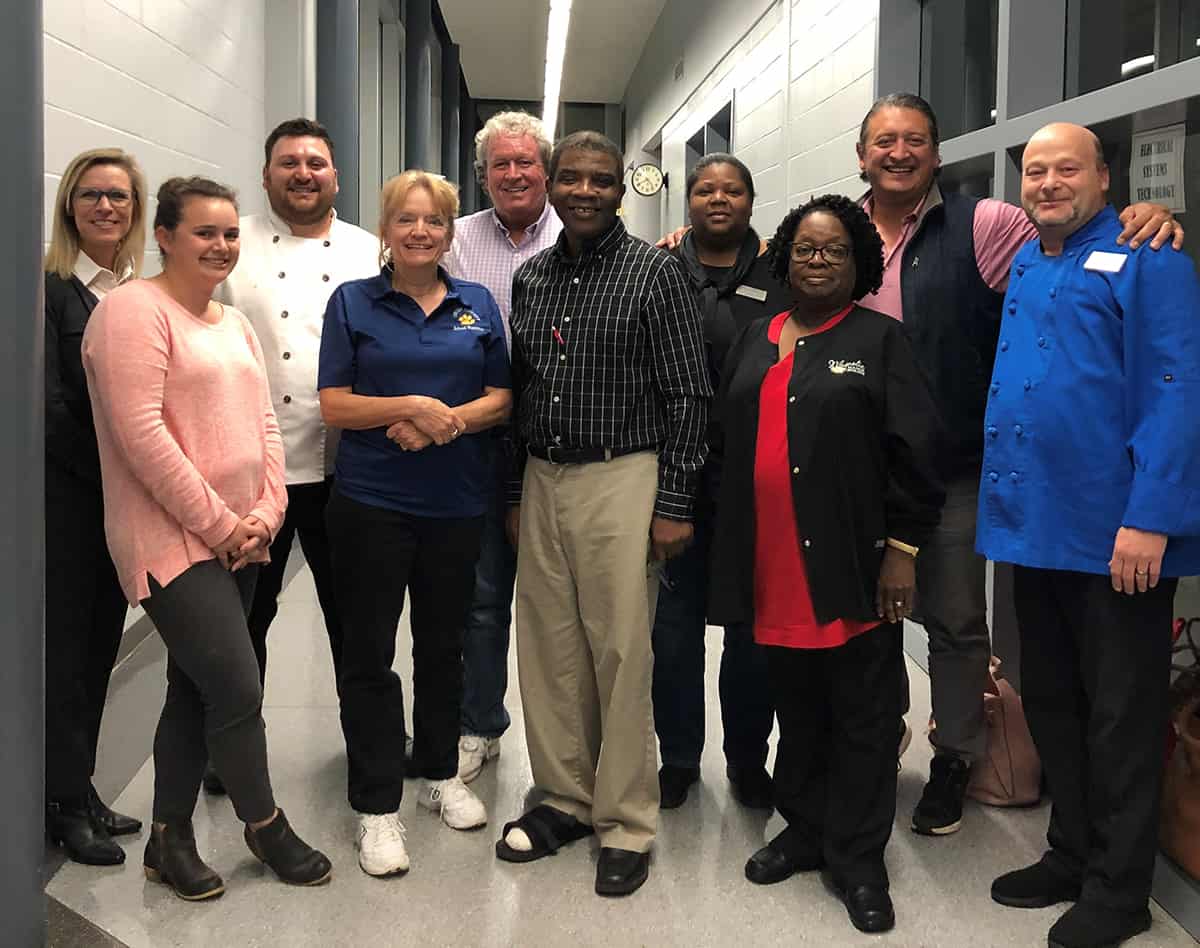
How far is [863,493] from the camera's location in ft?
7.06

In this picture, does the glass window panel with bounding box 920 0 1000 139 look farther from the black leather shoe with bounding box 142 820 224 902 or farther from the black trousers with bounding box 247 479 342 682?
the black leather shoe with bounding box 142 820 224 902

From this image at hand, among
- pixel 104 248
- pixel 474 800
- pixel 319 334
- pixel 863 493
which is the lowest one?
pixel 474 800

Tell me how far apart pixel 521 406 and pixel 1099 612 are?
128cm

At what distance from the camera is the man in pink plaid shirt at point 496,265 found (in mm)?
2857

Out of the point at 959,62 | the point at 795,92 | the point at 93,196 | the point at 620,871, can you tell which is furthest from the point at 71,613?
the point at 795,92

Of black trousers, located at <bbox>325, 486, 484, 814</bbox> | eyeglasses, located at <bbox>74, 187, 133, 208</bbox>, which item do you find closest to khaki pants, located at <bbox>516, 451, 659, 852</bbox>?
black trousers, located at <bbox>325, 486, 484, 814</bbox>

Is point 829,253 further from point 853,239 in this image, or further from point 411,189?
point 411,189

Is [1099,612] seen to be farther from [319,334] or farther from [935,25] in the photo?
[935,25]

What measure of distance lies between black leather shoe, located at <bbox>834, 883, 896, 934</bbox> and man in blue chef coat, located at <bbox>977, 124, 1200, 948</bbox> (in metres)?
0.31

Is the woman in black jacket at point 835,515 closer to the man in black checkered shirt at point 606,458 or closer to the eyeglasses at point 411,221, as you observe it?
the man in black checkered shirt at point 606,458

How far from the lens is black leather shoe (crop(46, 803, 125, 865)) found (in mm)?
2418

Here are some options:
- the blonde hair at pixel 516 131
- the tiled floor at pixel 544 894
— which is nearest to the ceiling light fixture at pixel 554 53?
the blonde hair at pixel 516 131

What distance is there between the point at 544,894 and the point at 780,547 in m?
0.90

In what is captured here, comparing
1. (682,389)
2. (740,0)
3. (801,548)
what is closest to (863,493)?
(801,548)
